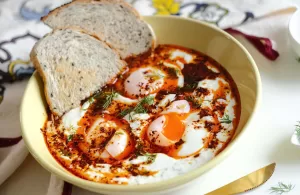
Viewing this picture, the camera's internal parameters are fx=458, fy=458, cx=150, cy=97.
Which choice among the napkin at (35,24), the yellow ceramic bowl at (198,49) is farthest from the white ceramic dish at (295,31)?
the yellow ceramic bowl at (198,49)

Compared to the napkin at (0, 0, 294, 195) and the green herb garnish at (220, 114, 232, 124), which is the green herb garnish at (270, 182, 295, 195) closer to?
the green herb garnish at (220, 114, 232, 124)

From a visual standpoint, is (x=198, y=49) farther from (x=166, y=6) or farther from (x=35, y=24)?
(x=35, y=24)

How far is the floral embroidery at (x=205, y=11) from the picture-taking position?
111 inches

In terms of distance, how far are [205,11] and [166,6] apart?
259mm

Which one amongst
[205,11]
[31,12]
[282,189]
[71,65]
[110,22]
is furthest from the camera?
[31,12]

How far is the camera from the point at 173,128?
6.84 ft

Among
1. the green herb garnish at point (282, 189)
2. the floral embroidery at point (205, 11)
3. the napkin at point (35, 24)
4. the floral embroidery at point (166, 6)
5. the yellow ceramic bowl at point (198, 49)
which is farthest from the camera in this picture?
the floral embroidery at point (166, 6)

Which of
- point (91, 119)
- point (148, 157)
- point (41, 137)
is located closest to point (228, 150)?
point (148, 157)

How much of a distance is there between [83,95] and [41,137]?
1.15ft

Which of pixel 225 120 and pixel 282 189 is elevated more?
pixel 225 120

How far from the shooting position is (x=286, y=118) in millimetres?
2256

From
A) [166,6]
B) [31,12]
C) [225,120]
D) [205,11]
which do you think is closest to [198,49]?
[205,11]

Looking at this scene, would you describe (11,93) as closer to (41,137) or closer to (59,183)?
(41,137)

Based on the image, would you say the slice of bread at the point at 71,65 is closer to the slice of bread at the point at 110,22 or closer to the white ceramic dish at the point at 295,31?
the slice of bread at the point at 110,22
